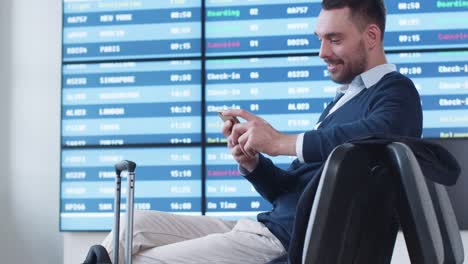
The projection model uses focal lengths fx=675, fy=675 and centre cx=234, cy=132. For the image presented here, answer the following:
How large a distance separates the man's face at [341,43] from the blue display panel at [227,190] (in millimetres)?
1714

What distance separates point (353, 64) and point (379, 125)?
33cm

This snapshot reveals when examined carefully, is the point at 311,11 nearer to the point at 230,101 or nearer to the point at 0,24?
the point at 230,101

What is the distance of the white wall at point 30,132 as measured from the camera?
12.7 ft

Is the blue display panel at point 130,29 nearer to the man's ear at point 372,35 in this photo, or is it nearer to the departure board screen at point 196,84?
the departure board screen at point 196,84

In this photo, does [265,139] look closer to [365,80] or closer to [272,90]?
[365,80]

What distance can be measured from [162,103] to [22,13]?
1.03 meters

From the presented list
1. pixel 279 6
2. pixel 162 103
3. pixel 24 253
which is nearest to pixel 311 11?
pixel 279 6

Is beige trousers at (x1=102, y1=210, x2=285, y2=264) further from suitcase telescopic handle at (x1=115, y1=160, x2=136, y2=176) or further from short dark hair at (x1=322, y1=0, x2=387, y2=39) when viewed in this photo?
short dark hair at (x1=322, y1=0, x2=387, y2=39)

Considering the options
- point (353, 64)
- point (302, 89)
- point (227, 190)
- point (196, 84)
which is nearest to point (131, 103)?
point (196, 84)

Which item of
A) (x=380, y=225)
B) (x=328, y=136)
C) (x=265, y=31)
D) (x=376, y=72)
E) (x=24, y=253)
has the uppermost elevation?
(x=265, y=31)

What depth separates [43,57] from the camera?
3.93 metres

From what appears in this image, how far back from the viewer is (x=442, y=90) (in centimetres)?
355

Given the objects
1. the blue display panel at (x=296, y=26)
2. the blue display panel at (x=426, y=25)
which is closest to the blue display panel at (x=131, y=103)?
the blue display panel at (x=296, y=26)

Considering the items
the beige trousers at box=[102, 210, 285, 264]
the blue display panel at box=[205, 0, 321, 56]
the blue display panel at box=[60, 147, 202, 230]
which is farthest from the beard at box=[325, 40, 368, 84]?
the blue display panel at box=[60, 147, 202, 230]
